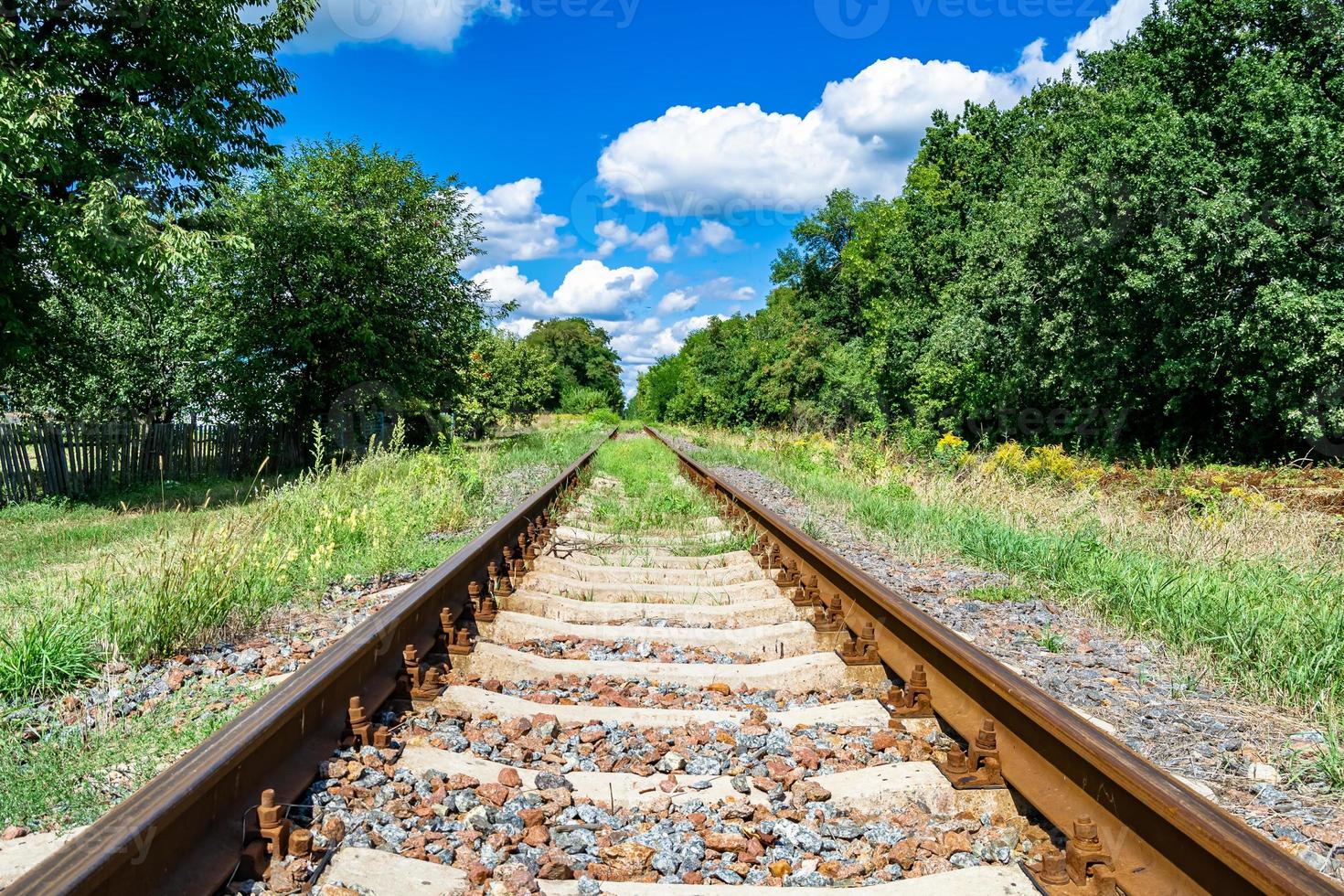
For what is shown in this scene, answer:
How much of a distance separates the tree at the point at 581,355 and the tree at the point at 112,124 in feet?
277

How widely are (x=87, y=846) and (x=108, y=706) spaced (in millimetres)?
1653

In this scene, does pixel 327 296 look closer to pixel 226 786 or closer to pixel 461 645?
pixel 461 645

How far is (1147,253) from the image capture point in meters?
17.0

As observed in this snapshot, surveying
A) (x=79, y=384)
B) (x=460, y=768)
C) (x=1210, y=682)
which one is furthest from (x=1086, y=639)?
(x=79, y=384)

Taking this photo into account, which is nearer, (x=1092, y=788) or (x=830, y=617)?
(x=1092, y=788)

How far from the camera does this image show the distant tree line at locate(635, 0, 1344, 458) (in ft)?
50.1

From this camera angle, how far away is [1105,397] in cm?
2159

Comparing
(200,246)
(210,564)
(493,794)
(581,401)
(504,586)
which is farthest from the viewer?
(581,401)

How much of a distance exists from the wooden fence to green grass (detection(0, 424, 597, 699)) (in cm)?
371

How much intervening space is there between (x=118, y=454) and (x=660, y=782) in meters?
15.0

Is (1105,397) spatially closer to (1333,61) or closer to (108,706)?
(1333,61)

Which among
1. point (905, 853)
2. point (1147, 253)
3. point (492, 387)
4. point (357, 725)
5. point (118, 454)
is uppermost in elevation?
point (1147, 253)

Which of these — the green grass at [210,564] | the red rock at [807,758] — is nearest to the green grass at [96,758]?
the green grass at [210,564]

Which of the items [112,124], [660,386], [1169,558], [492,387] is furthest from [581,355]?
[1169,558]
